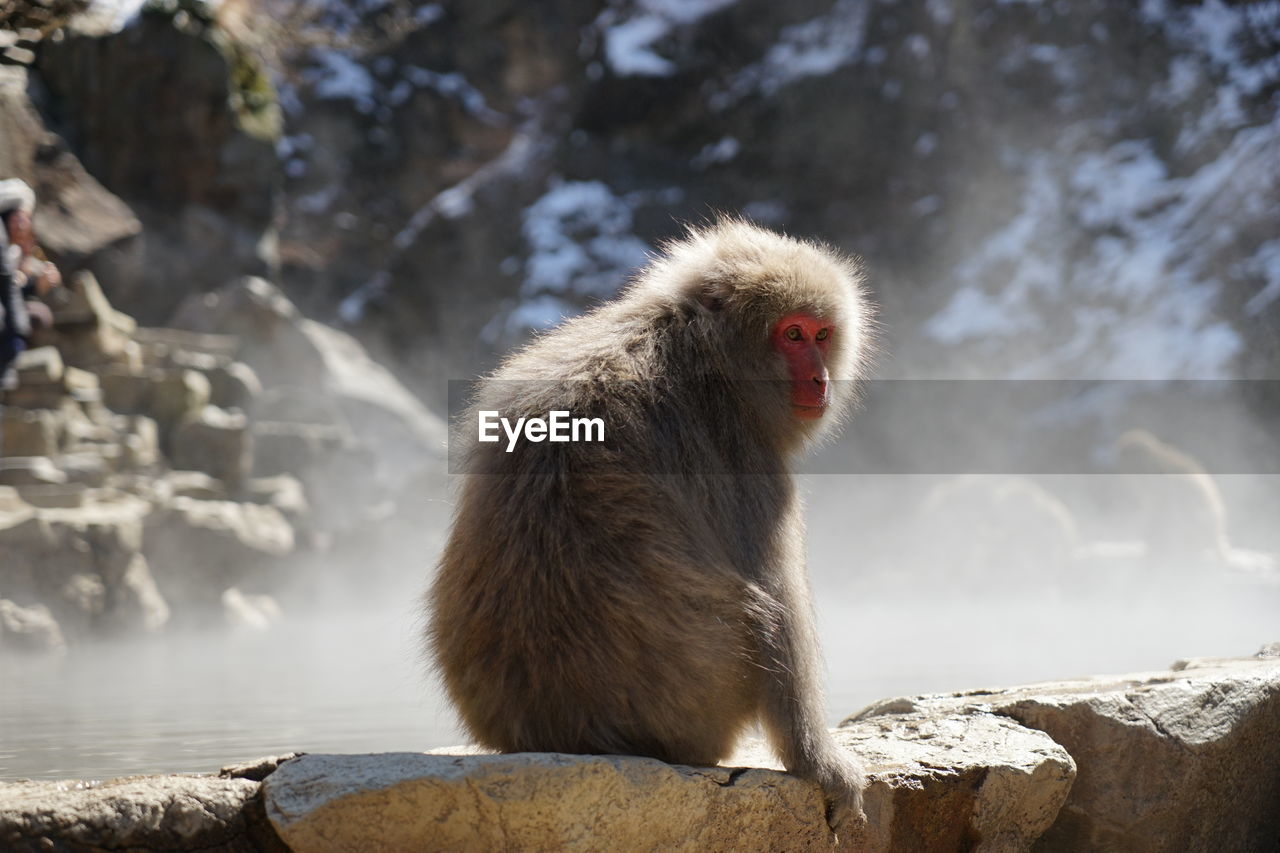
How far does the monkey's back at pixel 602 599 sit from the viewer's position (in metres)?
1.76

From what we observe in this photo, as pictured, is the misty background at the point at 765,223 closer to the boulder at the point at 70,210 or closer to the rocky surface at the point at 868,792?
the boulder at the point at 70,210

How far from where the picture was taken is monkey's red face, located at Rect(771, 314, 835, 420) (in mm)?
2072

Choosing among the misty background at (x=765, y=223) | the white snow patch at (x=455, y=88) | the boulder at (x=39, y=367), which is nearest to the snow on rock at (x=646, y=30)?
the misty background at (x=765, y=223)

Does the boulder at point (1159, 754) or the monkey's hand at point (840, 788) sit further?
the boulder at point (1159, 754)

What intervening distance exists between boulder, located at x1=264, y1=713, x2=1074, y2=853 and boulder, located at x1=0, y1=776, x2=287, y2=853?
0.08 m

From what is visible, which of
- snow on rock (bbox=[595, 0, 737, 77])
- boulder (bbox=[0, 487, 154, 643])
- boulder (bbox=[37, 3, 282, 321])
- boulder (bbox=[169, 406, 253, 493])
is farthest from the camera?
snow on rock (bbox=[595, 0, 737, 77])

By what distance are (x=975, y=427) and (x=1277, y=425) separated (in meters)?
3.50

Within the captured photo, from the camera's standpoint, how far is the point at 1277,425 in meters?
11.2

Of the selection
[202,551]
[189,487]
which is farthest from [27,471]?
[189,487]

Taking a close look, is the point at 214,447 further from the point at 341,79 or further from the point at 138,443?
the point at 341,79

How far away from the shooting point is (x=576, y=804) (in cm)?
156

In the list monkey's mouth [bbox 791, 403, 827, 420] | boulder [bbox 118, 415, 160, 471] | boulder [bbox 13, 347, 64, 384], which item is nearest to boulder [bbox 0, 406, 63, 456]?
boulder [bbox 13, 347, 64, 384]

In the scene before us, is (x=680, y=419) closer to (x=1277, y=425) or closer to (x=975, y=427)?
(x=1277, y=425)

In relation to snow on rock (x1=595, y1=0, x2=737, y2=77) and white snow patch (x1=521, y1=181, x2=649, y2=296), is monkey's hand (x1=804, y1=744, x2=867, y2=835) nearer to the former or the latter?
white snow patch (x1=521, y1=181, x2=649, y2=296)
